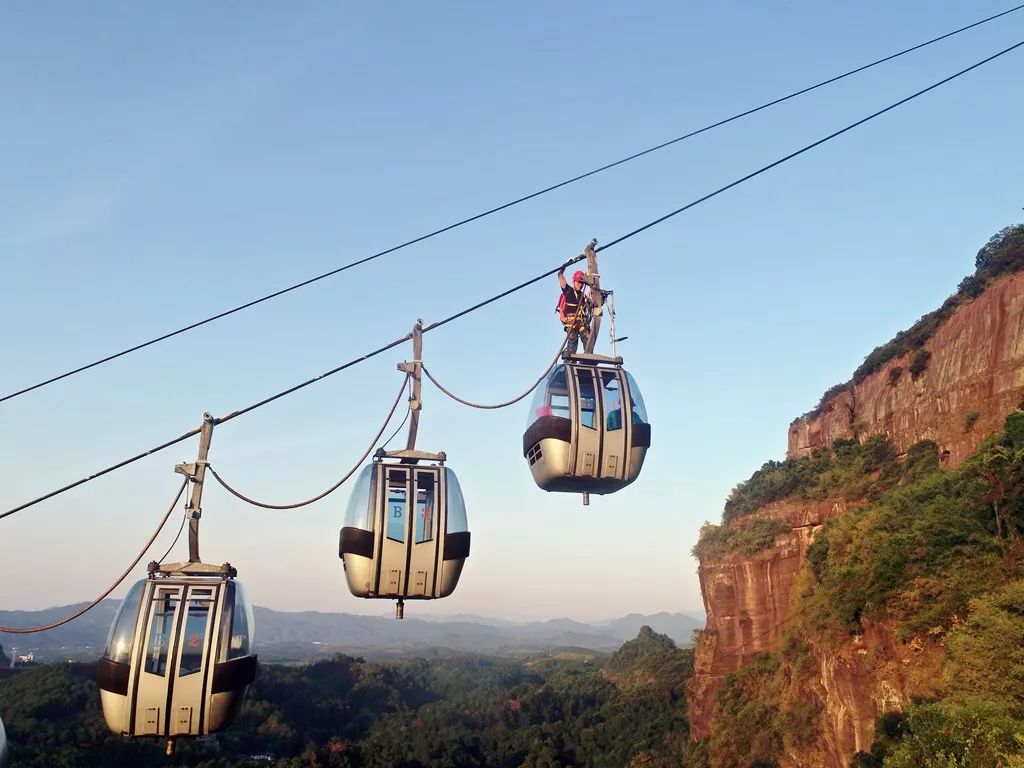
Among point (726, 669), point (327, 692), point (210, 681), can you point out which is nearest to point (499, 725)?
point (327, 692)

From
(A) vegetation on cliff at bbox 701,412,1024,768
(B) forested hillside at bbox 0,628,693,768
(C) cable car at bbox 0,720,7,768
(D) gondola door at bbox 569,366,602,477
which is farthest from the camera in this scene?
(B) forested hillside at bbox 0,628,693,768

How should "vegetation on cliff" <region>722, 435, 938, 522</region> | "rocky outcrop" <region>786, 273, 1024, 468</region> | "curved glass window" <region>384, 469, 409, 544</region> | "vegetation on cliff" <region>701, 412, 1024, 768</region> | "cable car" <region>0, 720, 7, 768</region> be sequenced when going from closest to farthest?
"curved glass window" <region>384, 469, 409, 544</region>
"cable car" <region>0, 720, 7, 768</region>
"vegetation on cliff" <region>701, 412, 1024, 768</region>
"rocky outcrop" <region>786, 273, 1024, 468</region>
"vegetation on cliff" <region>722, 435, 938, 522</region>

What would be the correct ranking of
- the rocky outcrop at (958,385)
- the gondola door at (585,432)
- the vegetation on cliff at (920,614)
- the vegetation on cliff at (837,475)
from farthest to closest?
the vegetation on cliff at (837,475) < the rocky outcrop at (958,385) < the vegetation on cliff at (920,614) < the gondola door at (585,432)

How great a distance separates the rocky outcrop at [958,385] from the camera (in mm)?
32213

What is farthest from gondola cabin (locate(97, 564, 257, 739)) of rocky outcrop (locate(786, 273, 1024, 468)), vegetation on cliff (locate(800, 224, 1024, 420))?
vegetation on cliff (locate(800, 224, 1024, 420))

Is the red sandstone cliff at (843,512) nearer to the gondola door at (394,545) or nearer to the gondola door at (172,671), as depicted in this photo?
the gondola door at (394,545)

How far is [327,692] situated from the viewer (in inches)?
3959

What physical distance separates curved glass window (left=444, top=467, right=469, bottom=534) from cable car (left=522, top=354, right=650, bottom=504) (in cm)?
84

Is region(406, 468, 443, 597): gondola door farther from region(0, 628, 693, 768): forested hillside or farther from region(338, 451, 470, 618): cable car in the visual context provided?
region(0, 628, 693, 768): forested hillside

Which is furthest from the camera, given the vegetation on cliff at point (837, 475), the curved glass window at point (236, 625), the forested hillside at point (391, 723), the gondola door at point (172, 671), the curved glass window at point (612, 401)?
the forested hillside at point (391, 723)

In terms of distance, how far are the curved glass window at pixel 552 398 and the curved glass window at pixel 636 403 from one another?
635 mm

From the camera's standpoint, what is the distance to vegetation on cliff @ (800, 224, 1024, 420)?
39.3 meters

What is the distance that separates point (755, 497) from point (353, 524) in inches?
1552

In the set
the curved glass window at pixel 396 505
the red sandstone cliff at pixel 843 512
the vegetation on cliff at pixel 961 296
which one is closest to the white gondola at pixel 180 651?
the curved glass window at pixel 396 505
